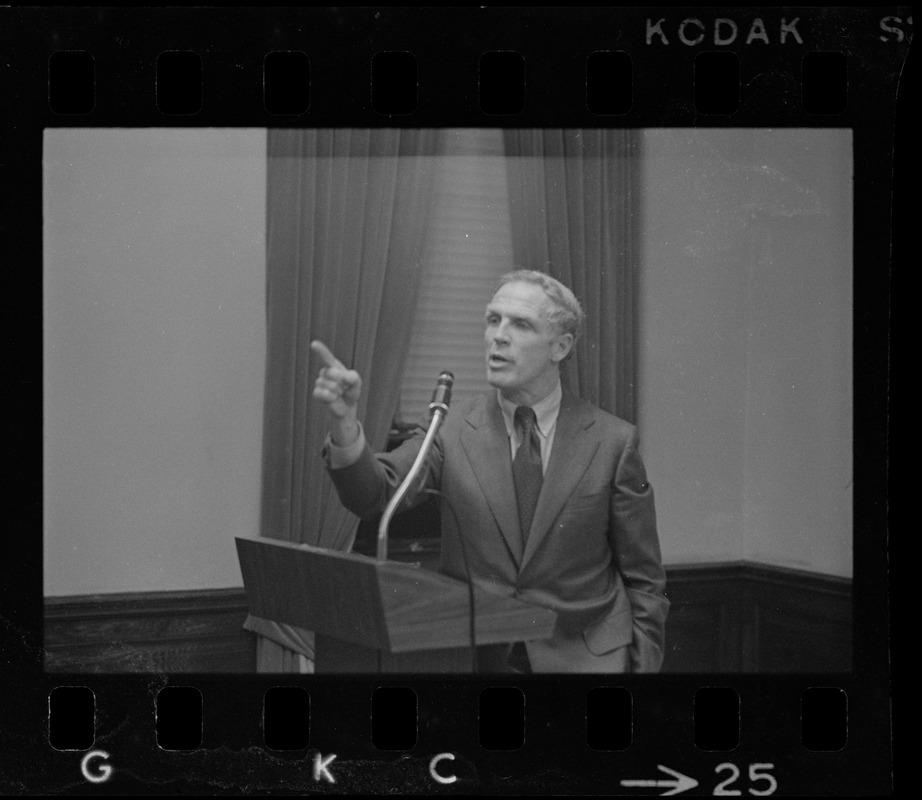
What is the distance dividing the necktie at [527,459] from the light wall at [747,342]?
0.98ft

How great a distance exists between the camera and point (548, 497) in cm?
352

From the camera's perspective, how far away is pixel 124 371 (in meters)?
3.54

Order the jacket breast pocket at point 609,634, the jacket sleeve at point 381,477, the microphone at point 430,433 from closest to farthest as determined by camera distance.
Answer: the microphone at point 430,433 < the jacket sleeve at point 381,477 < the jacket breast pocket at point 609,634

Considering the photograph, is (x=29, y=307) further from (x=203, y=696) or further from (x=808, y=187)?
(x=808, y=187)

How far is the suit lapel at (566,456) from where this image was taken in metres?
3.52

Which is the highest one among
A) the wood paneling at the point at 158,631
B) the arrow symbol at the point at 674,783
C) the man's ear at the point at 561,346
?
the man's ear at the point at 561,346

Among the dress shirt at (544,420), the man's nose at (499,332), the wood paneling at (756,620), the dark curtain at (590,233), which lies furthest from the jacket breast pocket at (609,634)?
the man's nose at (499,332)

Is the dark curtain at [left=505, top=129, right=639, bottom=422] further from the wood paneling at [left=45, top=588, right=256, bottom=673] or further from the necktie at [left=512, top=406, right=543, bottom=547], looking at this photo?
the wood paneling at [left=45, top=588, right=256, bottom=673]

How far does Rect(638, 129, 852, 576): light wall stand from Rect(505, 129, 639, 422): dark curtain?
51 millimetres

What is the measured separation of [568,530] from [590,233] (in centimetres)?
82

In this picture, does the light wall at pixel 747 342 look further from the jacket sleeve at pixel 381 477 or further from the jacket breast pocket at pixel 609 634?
the jacket sleeve at pixel 381 477

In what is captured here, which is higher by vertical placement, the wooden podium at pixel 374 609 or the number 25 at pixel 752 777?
the wooden podium at pixel 374 609
